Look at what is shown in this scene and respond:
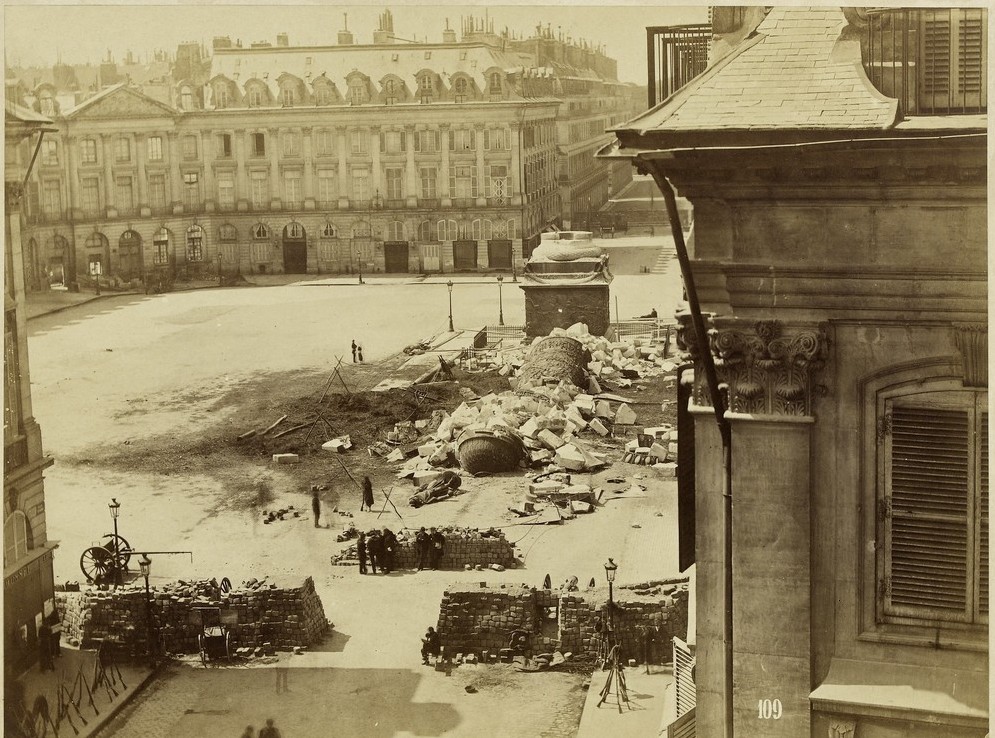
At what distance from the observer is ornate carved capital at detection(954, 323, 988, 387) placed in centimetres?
1229

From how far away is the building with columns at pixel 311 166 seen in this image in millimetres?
80750

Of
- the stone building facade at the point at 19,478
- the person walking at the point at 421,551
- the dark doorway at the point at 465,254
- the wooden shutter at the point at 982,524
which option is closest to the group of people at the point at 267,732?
the stone building facade at the point at 19,478

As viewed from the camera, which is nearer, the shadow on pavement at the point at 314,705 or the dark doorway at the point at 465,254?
the shadow on pavement at the point at 314,705

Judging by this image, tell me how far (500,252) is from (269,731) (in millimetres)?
63344

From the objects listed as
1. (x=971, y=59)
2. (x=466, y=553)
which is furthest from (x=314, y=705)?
(x=971, y=59)

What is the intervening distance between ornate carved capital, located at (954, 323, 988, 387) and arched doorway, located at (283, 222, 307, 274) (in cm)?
7484

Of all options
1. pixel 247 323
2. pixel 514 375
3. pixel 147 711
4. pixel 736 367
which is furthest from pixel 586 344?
pixel 736 367

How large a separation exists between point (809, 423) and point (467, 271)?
73763 millimetres

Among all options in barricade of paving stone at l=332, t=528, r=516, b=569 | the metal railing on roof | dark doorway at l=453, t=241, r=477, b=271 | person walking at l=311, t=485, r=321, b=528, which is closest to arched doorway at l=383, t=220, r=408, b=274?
dark doorway at l=453, t=241, r=477, b=271

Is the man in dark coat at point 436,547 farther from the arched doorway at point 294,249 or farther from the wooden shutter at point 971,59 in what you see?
the arched doorway at point 294,249

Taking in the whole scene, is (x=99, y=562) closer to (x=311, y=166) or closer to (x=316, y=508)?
(x=316, y=508)

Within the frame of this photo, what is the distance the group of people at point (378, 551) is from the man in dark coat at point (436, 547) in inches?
35.3

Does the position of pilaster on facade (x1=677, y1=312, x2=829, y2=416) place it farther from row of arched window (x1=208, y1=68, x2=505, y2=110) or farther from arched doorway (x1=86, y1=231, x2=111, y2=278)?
arched doorway (x1=86, y1=231, x2=111, y2=278)

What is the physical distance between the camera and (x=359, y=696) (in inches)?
997
